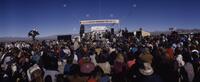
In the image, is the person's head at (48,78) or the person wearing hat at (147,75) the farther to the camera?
the person's head at (48,78)


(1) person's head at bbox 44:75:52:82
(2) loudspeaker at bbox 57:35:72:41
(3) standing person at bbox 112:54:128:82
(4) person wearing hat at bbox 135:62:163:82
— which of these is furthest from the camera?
(2) loudspeaker at bbox 57:35:72:41

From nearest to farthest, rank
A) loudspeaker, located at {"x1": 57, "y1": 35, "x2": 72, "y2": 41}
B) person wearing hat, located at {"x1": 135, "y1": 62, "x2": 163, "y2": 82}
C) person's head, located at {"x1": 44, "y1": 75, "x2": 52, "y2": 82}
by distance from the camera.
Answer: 1. person wearing hat, located at {"x1": 135, "y1": 62, "x2": 163, "y2": 82}
2. person's head, located at {"x1": 44, "y1": 75, "x2": 52, "y2": 82}
3. loudspeaker, located at {"x1": 57, "y1": 35, "x2": 72, "y2": 41}

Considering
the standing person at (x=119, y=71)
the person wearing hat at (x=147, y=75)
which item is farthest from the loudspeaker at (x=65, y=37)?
the person wearing hat at (x=147, y=75)

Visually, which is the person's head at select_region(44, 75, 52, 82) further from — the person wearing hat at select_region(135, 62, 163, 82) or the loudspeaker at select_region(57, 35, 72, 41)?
the loudspeaker at select_region(57, 35, 72, 41)

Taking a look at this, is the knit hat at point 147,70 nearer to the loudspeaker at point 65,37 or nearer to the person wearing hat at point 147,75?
the person wearing hat at point 147,75

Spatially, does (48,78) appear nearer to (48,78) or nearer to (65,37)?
(48,78)

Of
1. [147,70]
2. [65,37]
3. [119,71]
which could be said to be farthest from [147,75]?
[65,37]

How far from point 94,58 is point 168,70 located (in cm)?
396

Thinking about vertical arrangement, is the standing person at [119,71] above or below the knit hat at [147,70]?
Result: below

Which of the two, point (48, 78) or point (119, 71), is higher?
point (48, 78)

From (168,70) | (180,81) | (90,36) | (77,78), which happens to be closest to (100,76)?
(77,78)

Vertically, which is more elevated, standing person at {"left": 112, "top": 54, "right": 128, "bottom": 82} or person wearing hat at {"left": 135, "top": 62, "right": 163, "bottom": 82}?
person wearing hat at {"left": 135, "top": 62, "right": 163, "bottom": 82}

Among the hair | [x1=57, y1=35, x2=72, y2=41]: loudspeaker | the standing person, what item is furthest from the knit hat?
[x1=57, y1=35, x2=72, y2=41]: loudspeaker

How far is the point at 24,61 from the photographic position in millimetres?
11898
